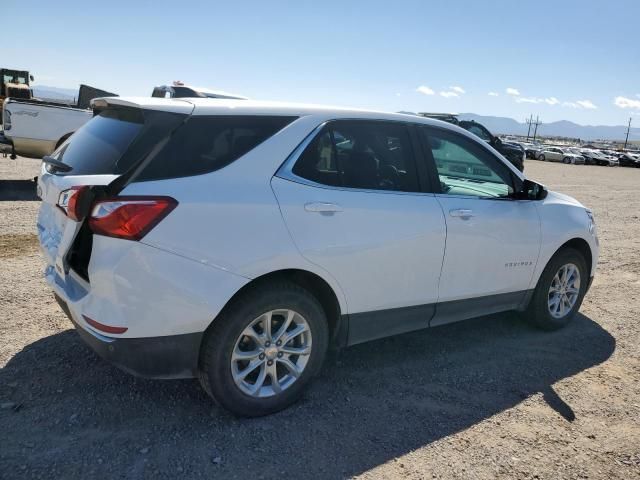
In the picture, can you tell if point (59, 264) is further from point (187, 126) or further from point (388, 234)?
point (388, 234)

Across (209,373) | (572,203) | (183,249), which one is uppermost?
(572,203)

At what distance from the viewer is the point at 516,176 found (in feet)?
14.3

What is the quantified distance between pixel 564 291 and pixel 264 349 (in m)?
Result: 3.05

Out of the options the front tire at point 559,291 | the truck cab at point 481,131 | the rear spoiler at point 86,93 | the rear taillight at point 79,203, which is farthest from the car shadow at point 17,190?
the truck cab at point 481,131

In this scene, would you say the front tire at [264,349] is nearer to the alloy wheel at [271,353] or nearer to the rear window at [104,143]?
the alloy wheel at [271,353]

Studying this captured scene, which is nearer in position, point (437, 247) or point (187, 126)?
point (187, 126)

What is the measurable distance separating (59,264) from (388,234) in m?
1.94

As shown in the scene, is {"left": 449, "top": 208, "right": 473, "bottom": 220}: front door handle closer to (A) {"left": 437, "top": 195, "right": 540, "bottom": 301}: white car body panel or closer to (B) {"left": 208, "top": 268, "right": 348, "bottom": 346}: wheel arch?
(A) {"left": 437, "top": 195, "right": 540, "bottom": 301}: white car body panel

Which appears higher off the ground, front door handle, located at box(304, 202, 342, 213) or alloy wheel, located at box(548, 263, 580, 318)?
front door handle, located at box(304, 202, 342, 213)

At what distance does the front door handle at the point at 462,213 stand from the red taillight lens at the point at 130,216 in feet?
6.58

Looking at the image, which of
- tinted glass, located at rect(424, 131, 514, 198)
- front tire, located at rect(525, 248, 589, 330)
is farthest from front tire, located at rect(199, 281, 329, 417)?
front tire, located at rect(525, 248, 589, 330)

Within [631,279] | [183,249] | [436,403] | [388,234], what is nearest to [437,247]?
[388,234]

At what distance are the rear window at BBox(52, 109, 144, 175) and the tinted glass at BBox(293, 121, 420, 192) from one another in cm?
94

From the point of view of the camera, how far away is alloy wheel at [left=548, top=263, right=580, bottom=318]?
477 centimetres
